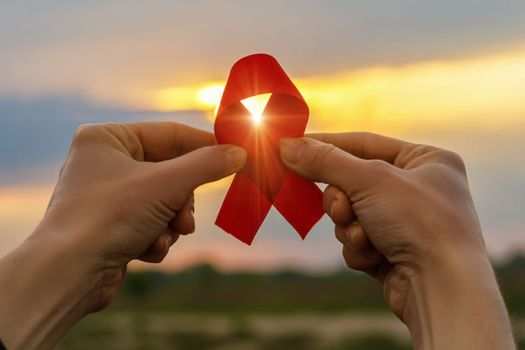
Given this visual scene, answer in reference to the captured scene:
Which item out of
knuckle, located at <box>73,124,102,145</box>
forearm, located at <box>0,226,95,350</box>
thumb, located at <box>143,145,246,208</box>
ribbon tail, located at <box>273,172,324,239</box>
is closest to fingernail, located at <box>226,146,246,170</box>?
thumb, located at <box>143,145,246,208</box>

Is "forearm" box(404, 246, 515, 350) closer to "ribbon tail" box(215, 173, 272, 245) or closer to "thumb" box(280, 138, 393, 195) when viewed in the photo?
"thumb" box(280, 138, 393, 195)

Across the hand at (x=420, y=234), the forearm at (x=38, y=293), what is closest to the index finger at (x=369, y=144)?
the hand at (x=420, y=234)

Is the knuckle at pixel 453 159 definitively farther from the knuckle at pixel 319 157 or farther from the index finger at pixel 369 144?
the knuckle at pixel 319 157

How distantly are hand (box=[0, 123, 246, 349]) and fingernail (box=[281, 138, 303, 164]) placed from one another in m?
0.10

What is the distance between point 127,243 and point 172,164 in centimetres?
19

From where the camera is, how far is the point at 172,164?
214cm

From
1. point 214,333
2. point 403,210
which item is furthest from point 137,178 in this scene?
point 214,333

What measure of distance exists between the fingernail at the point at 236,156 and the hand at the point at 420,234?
98 mm

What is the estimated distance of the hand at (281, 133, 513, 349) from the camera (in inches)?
78.2

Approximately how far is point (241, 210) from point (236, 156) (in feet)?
0.49

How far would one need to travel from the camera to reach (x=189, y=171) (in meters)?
2.15

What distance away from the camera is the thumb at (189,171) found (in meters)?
2.12

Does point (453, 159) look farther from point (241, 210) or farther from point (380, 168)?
point (241, 210)

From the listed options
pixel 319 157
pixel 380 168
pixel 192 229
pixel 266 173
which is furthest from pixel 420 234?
pixel 192 229
